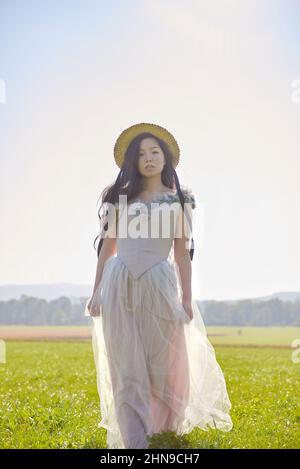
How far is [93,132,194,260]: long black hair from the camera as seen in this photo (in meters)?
5.78

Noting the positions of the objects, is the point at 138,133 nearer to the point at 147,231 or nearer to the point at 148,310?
the point at 147,231

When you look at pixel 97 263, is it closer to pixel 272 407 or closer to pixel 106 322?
pixel 106 322

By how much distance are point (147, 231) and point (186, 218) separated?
407 mm

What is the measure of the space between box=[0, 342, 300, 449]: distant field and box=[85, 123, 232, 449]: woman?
1.06 feet

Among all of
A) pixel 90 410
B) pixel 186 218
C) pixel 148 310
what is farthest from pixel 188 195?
pixel 90 410

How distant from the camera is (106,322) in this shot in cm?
550

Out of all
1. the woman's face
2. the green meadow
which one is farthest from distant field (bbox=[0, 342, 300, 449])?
the woman's face

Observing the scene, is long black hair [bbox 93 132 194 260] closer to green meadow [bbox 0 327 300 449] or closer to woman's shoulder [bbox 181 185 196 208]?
woman's shoulder [bbox 181 185 196 208]

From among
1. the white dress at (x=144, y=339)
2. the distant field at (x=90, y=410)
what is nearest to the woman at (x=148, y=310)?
the white dress at (x=144, y=339)
